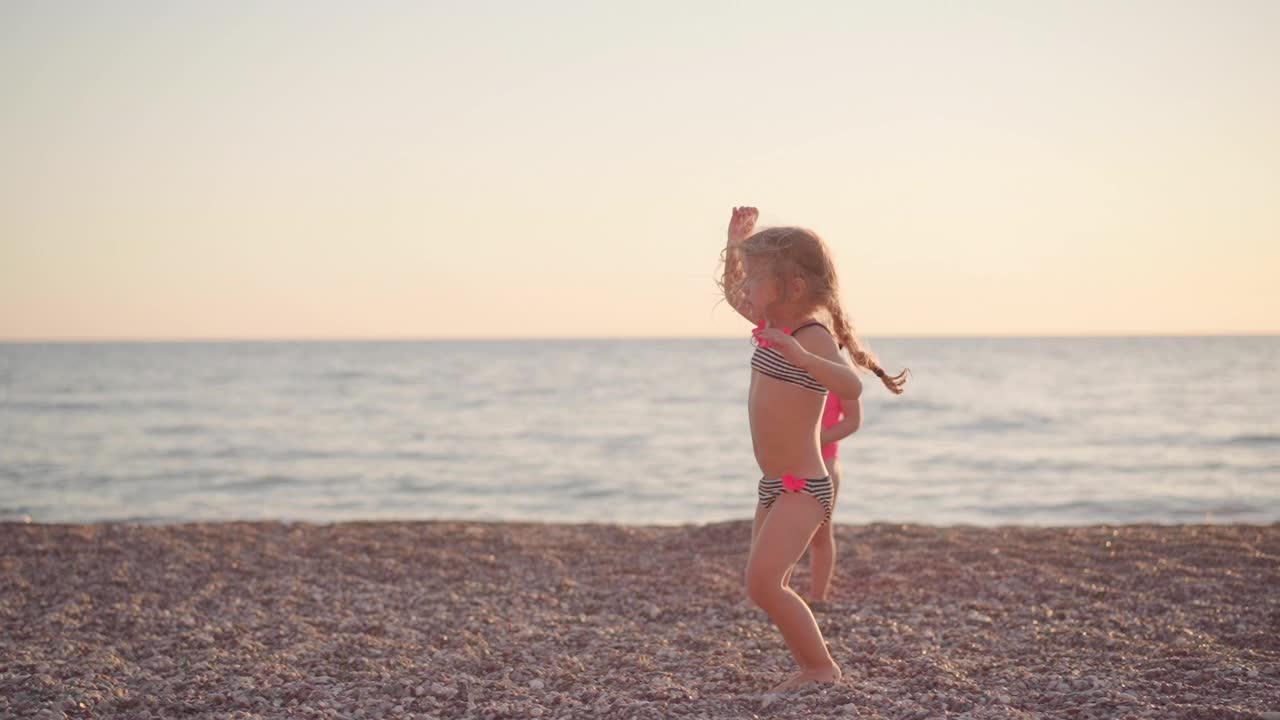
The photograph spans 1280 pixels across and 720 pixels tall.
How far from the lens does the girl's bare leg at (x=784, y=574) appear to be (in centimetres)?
428

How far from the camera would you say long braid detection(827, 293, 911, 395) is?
4.60m

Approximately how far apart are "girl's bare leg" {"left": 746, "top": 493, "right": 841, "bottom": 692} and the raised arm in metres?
0.88

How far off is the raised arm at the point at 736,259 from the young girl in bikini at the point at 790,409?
7 cm

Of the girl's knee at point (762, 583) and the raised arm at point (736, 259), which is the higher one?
the raised arm at point (736, 259)

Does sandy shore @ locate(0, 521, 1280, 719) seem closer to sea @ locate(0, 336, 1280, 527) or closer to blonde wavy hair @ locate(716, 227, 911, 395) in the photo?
blonde wavy hair @ locate(716, 227, 911, 395)

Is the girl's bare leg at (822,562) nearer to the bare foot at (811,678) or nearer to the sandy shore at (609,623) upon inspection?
the sandy shore at (609,623)

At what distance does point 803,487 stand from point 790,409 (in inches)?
13.4

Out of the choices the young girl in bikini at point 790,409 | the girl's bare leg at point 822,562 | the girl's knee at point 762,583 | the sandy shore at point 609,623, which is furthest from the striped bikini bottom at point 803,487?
the girl's bare leg at point 822,562

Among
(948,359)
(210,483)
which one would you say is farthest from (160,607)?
(948,359)

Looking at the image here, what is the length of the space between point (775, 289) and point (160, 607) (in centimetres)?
473

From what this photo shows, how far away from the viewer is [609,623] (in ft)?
20.4

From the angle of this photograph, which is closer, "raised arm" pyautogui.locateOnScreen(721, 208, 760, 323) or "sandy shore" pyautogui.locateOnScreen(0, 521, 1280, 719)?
"sandy shore" pyautogui.locateOnScreen(0, 521, 1280, 719)

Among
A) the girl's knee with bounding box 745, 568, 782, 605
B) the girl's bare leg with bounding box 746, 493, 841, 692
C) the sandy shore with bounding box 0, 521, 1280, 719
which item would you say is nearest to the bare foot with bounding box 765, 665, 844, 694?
the girl's bare leg with bounding box 746, 493, 841, 692

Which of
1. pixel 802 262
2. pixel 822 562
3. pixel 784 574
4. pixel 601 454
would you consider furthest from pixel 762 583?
pixel 601 454
